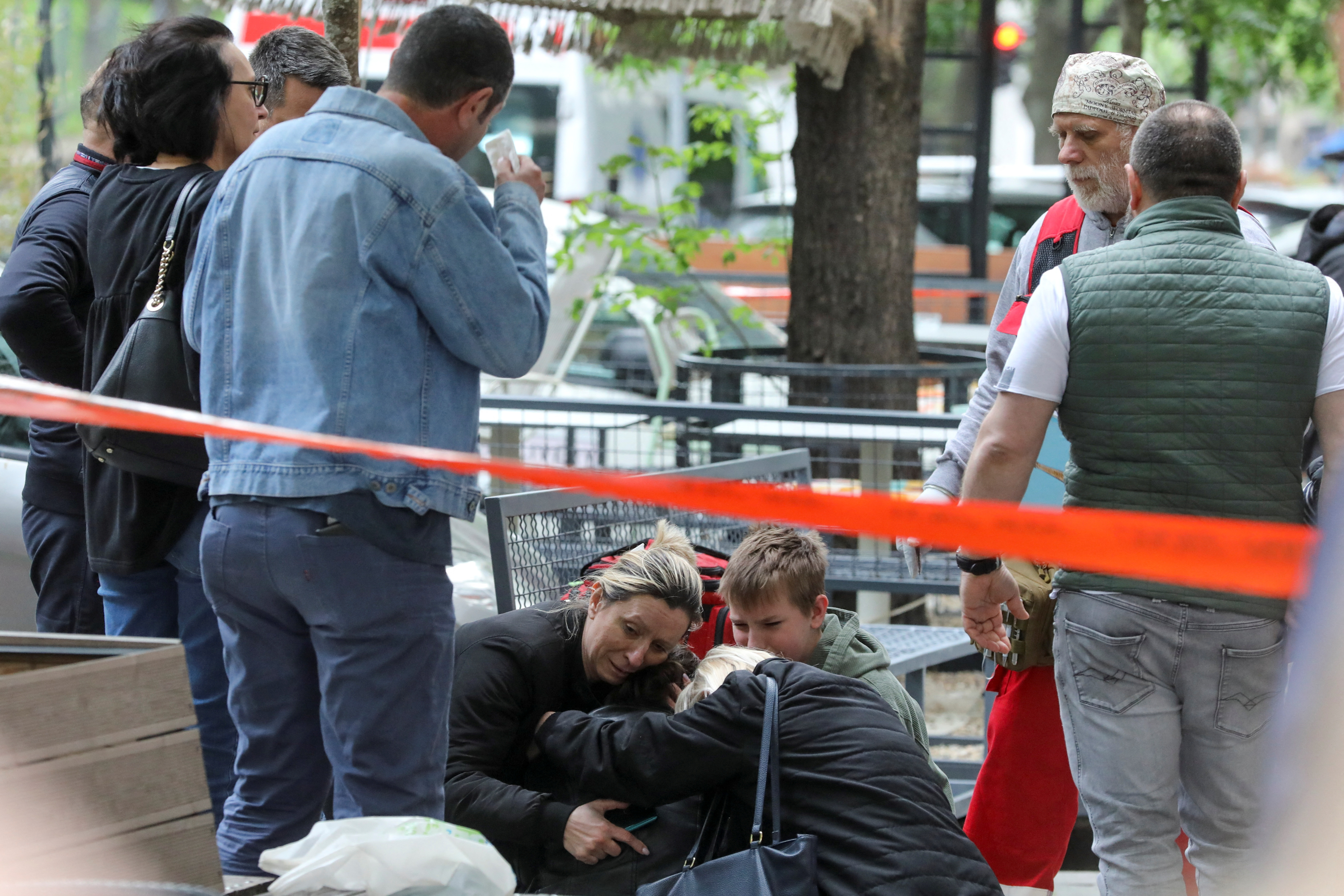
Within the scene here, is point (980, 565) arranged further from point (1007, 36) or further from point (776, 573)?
point (1007, 36)

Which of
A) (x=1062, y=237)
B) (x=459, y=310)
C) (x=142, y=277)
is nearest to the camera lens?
(x=459, y=310)

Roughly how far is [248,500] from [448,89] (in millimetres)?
825

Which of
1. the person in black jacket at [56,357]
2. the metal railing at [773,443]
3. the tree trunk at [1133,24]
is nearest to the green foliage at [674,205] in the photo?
the metal railing at [773,443]

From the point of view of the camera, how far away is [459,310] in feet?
7.59

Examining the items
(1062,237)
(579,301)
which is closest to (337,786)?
(1062,237)

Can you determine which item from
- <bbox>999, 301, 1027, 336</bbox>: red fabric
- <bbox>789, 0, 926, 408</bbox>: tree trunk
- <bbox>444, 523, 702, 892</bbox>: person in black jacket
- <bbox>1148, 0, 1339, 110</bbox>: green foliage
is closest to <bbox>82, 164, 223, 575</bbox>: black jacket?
<bbox>444, 523, 702, 892</bbox>: person in black jacket

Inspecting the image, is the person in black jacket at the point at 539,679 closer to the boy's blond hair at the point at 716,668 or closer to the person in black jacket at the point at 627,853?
the person in black jacket at the point at 627,853

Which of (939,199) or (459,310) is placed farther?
(939,199)

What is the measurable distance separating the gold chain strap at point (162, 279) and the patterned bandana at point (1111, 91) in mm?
1996

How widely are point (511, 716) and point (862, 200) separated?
399cm

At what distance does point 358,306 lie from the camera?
7.57 feet

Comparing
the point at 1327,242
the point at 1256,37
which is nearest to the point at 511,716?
the point at 1327,242

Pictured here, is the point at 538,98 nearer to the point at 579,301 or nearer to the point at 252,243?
the point at 579,301

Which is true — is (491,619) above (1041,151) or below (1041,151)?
below
